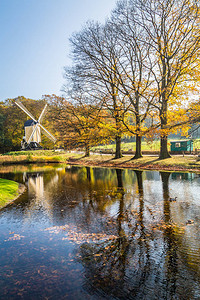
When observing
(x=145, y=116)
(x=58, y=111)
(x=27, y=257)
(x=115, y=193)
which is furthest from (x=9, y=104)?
(x=27, y=257)

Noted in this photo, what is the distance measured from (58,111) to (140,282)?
29.7 meters

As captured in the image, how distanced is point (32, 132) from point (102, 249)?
45938 mm

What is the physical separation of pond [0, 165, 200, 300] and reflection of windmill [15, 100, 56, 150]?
39.8 meters

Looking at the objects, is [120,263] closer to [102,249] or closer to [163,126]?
[102,249]

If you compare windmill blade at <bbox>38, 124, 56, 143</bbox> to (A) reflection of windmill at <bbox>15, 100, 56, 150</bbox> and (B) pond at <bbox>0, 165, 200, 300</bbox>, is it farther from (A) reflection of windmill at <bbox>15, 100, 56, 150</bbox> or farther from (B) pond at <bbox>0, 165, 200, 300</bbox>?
(B) pond at <bbox>0, 165, 200, 300</bbox>

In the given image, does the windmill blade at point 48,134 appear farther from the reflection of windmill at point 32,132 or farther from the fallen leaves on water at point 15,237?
the fallen leaves on water at point 15,237

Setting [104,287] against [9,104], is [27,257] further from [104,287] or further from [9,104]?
[9,104]

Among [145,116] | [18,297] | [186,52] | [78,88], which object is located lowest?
[18,297]

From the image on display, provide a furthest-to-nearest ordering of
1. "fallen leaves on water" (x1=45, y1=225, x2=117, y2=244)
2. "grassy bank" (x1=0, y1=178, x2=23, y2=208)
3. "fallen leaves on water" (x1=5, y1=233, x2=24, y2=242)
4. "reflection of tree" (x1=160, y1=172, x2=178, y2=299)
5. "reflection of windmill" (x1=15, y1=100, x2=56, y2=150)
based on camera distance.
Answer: "reflection of windmill" (x1=15, y1=100, x2=56, y2=150), "grassy bank" (x1=0, y1=178, x2=23, y2=208), "fallen leaves on water" (x1=5, y1=233, x2=24, y2=242), "fallen leaves on water" (x1=45, y1=225, x2=117, y2=244), "reflection of tree" (x1=160, y1=172, x2=178, y2=299)

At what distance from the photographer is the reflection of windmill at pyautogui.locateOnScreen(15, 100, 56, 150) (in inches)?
1877

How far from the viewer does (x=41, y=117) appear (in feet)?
171

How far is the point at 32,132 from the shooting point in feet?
158

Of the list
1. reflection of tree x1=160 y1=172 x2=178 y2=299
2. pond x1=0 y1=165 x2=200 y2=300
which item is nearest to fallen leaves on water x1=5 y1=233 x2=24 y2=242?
pond x1=0 y1=165 x2=200 y2=300

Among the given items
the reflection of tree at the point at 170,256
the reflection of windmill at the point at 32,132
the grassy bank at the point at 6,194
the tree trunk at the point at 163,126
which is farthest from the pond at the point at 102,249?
the reflection of windmill at the point at 32,132
